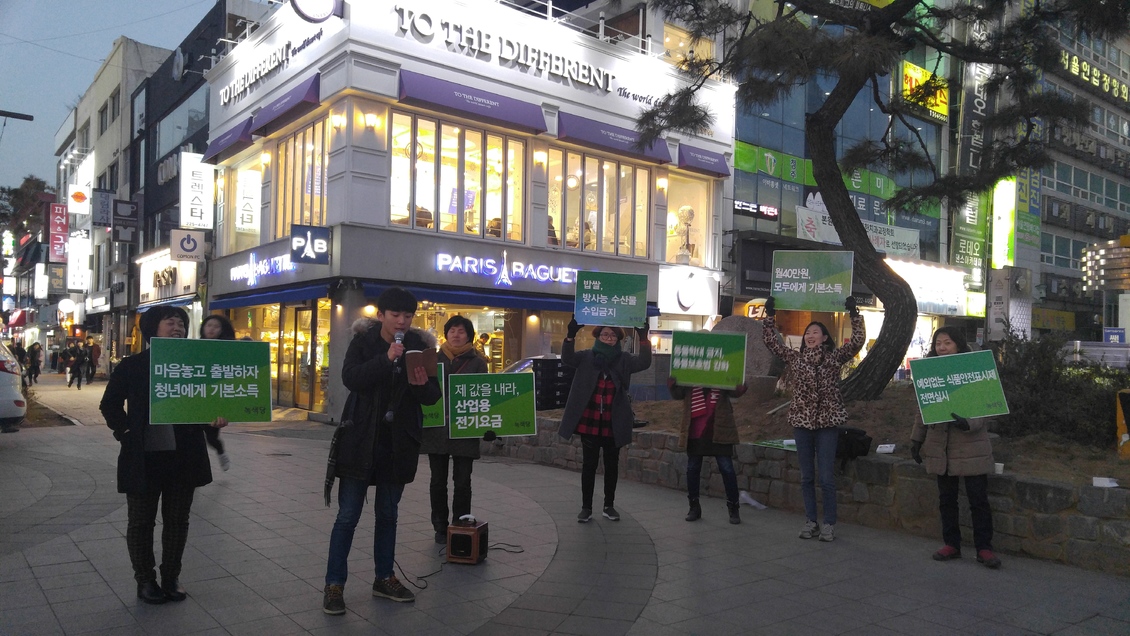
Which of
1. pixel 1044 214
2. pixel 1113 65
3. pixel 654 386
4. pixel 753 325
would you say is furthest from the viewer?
pixel 1113 65

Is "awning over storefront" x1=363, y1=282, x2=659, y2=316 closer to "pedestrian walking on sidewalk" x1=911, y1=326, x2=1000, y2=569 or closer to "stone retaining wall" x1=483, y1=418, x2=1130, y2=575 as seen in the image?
"stone retaining wall" x1=483, y1=418, x2=1130, y2=575

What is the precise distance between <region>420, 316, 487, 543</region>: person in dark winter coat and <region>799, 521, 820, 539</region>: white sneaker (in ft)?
9.52

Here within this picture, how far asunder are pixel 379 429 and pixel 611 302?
3.32 m

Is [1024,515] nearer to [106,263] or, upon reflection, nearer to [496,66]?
[496,66]

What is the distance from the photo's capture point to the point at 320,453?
12.2 m

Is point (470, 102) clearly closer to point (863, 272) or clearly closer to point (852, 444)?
point (863, 272)

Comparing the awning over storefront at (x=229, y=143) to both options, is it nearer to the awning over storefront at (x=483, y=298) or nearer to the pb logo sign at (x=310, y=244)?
the pb logo sign at (x=310, y=244)

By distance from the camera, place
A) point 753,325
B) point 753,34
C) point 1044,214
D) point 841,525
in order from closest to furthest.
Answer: point 841,525 → point 753,34 → point 753,325 → point 1044,214

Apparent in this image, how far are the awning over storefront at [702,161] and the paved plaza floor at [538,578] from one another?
54.4 ft

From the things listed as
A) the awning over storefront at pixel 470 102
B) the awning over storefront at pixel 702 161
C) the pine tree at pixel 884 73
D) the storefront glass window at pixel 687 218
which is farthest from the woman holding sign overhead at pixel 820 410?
the storefront glass window at pixel 687 218

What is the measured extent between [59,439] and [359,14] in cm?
1027

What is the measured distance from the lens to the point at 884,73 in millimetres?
9000

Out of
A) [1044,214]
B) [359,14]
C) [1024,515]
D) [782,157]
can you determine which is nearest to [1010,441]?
[1024,515]

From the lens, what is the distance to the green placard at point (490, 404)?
6527 mm
